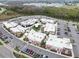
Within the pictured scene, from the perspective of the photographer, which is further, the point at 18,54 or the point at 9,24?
the point at 9,24

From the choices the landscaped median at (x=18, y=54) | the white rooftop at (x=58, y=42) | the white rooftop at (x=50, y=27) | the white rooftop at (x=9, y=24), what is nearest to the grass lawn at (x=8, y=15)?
the white rooftop at (x=9, y=24)

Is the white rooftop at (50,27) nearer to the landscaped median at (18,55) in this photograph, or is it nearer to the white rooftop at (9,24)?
the white rooftop at (9,24)

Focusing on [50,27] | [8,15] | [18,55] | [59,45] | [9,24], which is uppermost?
[8,15]

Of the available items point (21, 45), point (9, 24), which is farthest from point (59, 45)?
point (9, 24)

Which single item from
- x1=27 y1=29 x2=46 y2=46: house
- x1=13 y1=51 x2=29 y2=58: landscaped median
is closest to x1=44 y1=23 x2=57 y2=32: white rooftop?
x1=27 y1=29 x2=46 y2=46: house

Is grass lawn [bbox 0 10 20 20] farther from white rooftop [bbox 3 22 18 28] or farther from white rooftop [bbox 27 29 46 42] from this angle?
white rooftop [bbox 27 29 46 42]

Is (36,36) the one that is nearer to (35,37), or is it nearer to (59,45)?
(35,37)

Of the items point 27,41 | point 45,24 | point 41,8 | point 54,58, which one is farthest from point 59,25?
point 54,58
